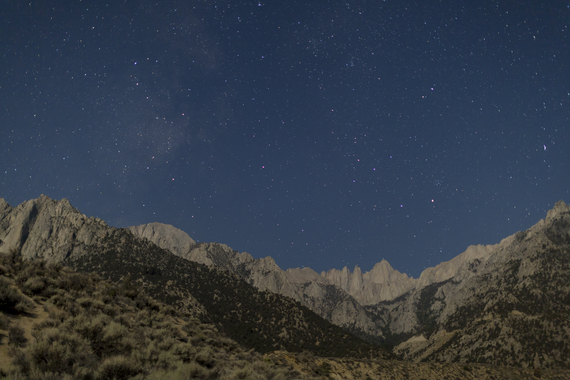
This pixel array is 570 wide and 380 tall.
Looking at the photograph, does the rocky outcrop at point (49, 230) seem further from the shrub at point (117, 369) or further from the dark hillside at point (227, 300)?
the shrub at point (117, 369)

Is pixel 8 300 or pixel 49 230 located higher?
pixel 49 230

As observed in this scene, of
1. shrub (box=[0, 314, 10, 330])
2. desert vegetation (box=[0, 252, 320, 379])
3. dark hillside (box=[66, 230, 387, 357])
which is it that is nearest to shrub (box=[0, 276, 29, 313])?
desert vegetation (box=[0, 252, 320, 379])

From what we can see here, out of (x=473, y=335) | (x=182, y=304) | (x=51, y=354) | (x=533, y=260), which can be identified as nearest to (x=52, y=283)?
(x=51, y=354)

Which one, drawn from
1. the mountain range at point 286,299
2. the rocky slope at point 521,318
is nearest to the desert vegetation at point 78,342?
the mountain range at point 286,299

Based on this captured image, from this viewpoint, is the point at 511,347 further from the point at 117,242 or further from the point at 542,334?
the point at 117,242

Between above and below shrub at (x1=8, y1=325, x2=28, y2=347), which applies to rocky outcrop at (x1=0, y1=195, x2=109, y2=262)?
above

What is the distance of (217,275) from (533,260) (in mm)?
204038

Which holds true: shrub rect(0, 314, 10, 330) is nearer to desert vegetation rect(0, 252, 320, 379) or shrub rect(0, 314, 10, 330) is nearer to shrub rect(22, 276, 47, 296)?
desert vegetation rect(0, 252, 320, 379)

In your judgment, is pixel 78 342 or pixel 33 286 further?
pixel 33 286

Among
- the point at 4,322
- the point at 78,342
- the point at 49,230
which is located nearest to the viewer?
the point at 78,342

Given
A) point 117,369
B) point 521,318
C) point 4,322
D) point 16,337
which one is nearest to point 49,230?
point 4,322

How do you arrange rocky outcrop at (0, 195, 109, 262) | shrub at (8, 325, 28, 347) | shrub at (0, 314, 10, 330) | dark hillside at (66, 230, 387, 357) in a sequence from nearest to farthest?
shrub at (8, 325, 28, 347)
shrub at (0, 314, 10, 330)
dark hillside at (66, 230, 387, 357)
rocky outcrop at (0, 195, 109, 262)

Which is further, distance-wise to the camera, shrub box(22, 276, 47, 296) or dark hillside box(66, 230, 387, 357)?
dark hillside box(66, 230, 387, 357)

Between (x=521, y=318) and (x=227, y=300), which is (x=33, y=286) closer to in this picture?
(x=227, y=300)
